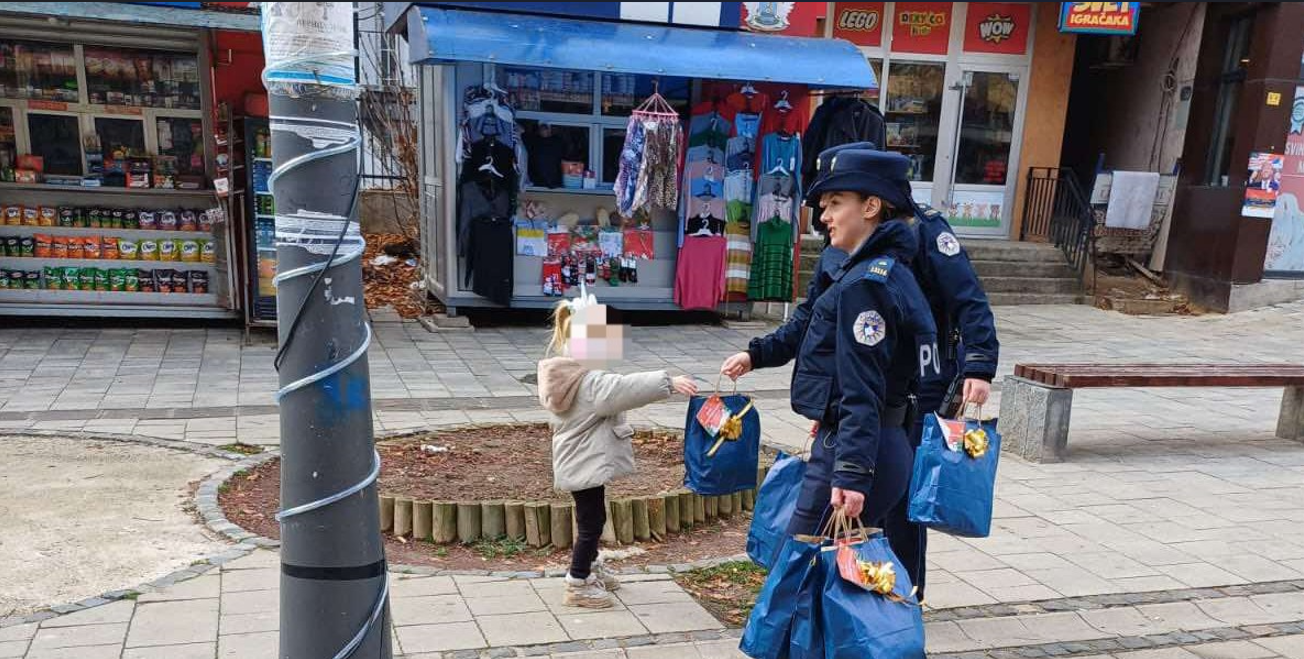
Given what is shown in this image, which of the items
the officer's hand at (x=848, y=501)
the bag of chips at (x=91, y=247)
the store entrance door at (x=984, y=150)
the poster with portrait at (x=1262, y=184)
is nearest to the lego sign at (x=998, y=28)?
the store entrance door at (x=984, y=150)

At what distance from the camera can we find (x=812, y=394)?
9.86ft

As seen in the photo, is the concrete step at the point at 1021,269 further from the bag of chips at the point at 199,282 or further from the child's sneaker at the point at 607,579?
the child's sneaker at the point at 607,579

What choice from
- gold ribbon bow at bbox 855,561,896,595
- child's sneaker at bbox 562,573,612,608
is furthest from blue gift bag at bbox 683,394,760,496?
gold ribbon bow at bbox 855,561,896,595

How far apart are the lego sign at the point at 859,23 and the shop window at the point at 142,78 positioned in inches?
→ 332

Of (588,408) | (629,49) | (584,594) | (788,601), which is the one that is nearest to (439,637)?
(584,594)

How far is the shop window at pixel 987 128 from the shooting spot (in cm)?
1381

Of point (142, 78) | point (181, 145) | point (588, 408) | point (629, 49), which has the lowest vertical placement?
Answer: point (588, 408)

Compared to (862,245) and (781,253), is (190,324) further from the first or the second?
(862,245)

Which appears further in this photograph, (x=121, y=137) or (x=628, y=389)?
(x=121, y=137)

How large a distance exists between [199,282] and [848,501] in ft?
26.8

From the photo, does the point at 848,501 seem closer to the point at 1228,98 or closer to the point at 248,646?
the point at 248,646

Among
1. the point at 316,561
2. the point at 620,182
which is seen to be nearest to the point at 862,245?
the point at 316,561

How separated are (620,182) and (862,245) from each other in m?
6.92

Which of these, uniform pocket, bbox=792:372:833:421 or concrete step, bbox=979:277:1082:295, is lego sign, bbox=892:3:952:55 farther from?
uniform pocket, bbox=792:372:833:421
